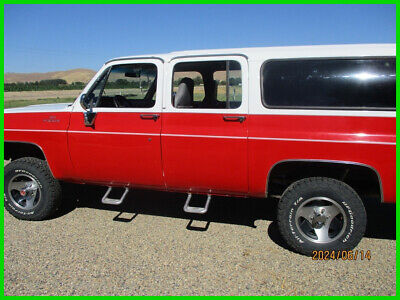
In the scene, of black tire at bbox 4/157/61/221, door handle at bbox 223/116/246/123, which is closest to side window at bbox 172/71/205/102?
door handle at bbox 223/116/246/123

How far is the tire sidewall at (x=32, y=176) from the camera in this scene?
4.16 metres

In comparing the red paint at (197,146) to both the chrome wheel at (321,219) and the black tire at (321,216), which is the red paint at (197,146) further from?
the chrome wheel at (321,219)

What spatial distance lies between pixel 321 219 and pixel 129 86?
2835mm

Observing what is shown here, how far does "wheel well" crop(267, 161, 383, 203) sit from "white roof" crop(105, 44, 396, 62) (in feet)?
3.51

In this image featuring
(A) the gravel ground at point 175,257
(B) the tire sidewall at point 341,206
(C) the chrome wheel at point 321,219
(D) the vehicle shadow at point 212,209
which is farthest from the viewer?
(D) the vehicle shadow at point 212,209

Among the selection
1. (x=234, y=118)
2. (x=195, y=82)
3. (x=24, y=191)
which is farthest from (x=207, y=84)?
(x=24, y=191)

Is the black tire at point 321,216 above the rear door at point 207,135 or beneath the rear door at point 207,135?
beneath

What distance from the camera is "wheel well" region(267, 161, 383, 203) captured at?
322 centimetres

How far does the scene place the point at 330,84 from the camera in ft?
10.4

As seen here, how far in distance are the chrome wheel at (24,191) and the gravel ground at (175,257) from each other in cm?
24

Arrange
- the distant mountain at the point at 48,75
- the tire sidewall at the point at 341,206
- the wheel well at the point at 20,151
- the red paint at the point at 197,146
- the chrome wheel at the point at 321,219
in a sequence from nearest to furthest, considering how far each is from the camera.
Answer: the red paint at the point at 197,146
the tire sidewall at the point at 341,206
the chrome wheel at the point at 321,219
the wheel well at the point at 20,151
the distant mountain at the point at 48,75

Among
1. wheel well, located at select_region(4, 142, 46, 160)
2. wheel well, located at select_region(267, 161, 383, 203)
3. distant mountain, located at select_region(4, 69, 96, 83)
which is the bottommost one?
wheel well, located at select_region(267, 161, 383, 203)

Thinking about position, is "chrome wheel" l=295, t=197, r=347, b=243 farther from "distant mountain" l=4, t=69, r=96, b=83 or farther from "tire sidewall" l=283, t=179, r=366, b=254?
"distant mountain" l=4, t=69, r=96, b=83

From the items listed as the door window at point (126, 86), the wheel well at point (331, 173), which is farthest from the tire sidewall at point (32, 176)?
the wheel well at point (331, 173)
